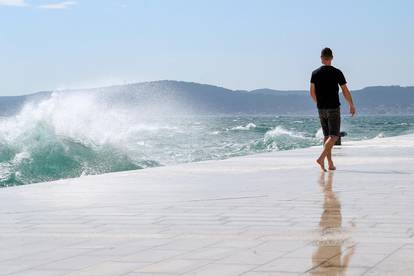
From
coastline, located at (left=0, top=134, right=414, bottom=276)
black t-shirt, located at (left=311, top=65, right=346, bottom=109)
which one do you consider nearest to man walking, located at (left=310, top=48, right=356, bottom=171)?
black t-shirt, located at (left=311, top=65, right=346, bottom=109)

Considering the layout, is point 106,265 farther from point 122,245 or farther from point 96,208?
point 96,208

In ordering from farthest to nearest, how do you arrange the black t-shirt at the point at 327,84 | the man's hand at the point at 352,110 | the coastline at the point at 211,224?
the man's hand at the point at 352,110 < the black t-shirt at the point at 327,84 < the coastline at the point at 211,224

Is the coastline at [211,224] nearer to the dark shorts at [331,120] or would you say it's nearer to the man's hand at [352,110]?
the dark shorts at [331,120]

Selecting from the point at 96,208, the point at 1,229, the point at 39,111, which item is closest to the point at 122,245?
the point at 1,229

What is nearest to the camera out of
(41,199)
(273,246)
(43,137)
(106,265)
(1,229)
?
(106,265)

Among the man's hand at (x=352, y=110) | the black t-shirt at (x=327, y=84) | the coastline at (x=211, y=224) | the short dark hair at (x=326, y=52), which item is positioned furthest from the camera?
the man's hand at (x=352, y=110)

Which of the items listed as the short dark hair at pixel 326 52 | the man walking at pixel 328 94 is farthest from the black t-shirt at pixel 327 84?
the short dark hair at pixel 326 52

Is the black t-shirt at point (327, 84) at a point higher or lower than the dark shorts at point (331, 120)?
higher

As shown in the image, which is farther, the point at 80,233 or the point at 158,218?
the point at 158,218

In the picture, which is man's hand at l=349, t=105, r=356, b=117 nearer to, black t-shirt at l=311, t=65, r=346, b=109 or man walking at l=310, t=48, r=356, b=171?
man walking at l=310, t=48, r=356, b=171

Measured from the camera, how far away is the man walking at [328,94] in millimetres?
13258

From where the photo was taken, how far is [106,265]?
5.39m

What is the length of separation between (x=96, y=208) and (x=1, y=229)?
159 centimetres

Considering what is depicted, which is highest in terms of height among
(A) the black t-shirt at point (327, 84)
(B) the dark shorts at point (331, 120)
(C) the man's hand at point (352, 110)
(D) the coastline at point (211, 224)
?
(A) the black t-shirt at point (327, 84)
